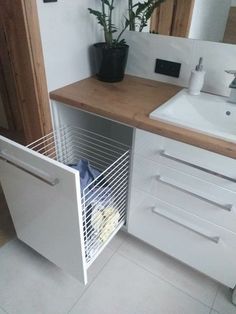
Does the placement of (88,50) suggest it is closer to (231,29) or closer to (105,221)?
(231,29)

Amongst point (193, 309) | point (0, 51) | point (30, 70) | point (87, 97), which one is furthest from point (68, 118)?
point (193, 309)

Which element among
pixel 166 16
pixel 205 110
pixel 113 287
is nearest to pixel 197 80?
pixel 205 110

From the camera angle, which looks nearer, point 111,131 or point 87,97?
point 87,97

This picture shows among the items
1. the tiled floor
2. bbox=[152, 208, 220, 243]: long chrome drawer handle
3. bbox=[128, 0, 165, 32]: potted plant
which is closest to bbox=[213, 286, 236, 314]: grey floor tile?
the tiled floor

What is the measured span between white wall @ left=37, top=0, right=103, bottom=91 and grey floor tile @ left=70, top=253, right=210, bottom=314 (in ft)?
3.52

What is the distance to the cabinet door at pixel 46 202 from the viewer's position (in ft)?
2.91

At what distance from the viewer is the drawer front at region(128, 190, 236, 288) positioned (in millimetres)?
1113

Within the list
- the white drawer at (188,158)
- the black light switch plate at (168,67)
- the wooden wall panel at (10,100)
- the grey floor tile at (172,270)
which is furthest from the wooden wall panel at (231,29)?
the wooden wall panel at (10,100)

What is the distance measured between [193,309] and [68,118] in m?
1.21

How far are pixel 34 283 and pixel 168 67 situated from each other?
138 cm

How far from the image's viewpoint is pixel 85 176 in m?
1.27

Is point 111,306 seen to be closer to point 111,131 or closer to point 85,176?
point 85,176

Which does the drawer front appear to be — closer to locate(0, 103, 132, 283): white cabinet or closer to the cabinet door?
locate(0, 103, 132, 283): white cabinet

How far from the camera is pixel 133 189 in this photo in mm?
1266
